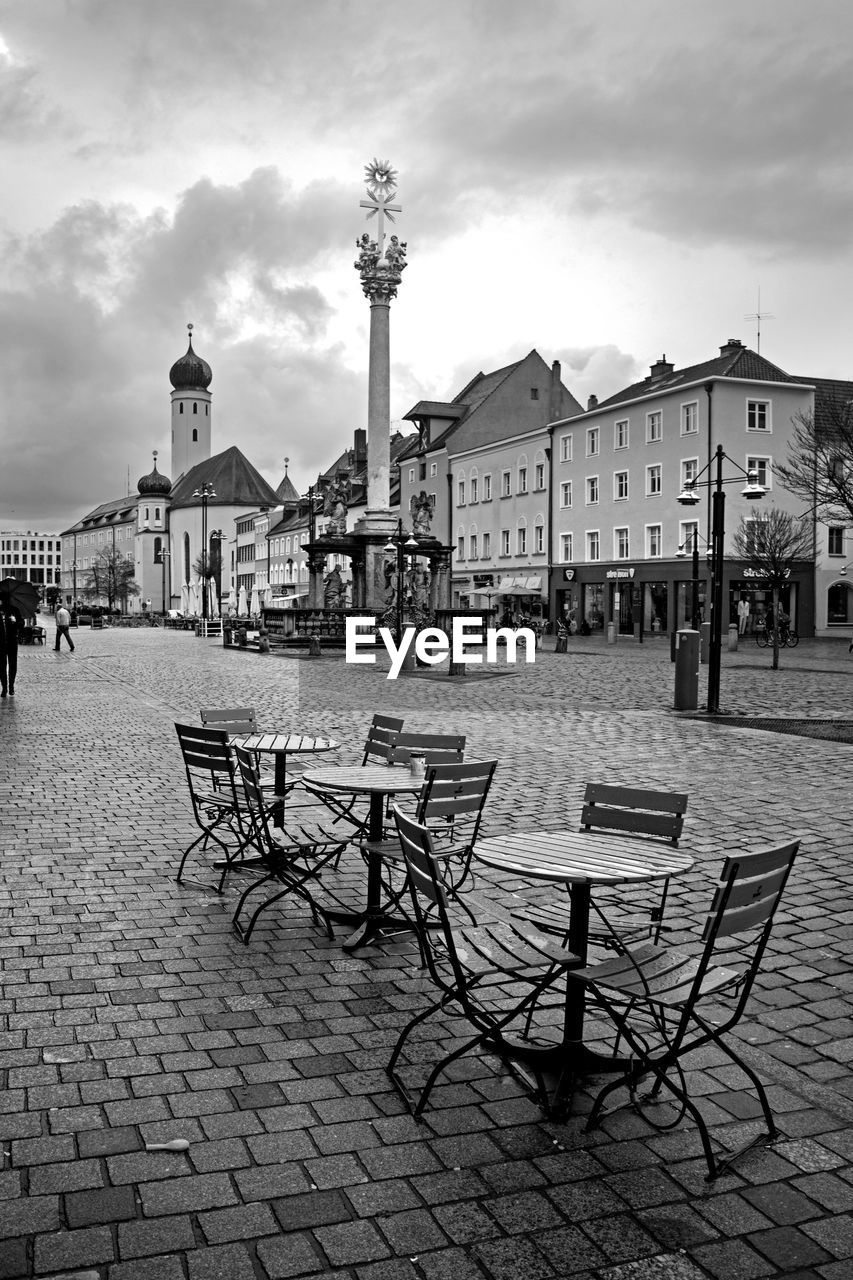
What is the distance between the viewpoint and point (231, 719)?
31.6 ft

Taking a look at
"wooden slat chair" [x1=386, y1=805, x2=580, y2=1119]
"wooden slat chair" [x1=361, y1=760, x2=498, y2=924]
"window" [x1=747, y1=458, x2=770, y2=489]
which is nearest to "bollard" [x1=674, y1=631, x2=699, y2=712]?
"wooden slat chair" [x1=361, y1=760, x2=498, y2=924]

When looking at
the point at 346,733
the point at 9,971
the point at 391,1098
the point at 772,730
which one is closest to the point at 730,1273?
the point at 391,1098

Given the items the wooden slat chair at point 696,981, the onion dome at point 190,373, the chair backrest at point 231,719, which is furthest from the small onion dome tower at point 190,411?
the wooden slat chair at point 696,981

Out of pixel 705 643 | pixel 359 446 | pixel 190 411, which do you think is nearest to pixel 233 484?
pixel 190 411

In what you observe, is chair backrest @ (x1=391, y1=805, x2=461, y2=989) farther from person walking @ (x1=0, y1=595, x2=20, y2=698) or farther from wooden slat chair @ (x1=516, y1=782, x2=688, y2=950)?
A: person walking @ (x1=0, y1=595, x2=20, y2=698)

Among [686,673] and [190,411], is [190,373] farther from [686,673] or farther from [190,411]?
[686,673]

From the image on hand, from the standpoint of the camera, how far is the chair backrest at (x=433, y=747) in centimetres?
766

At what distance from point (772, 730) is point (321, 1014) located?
41.6 feet

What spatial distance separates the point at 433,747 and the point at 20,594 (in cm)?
1815

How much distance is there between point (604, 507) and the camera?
59.8 meters

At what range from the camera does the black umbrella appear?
74.8 ft

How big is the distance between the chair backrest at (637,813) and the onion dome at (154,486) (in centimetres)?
15836

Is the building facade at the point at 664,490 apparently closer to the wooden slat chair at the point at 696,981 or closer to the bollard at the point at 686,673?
the bollard at the point at 686,673

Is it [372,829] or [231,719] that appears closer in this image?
[372,829]
